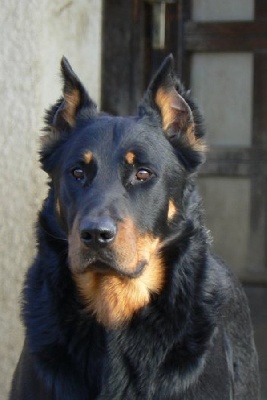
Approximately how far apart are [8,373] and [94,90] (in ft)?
5.28

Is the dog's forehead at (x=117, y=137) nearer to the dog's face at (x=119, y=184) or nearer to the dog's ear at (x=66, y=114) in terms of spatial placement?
the dog's face at (x=119, y=184)

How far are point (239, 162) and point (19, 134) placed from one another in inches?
123

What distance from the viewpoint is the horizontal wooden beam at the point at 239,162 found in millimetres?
8898

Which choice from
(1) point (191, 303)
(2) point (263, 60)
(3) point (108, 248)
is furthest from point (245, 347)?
(2) point (263, 60)

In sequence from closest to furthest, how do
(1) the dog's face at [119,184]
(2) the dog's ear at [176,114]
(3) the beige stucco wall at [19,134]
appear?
(1) the dog's face at [119,184] → (2) the dog's ear at [176,114] → (3) the beige stucco wall at [19,134]

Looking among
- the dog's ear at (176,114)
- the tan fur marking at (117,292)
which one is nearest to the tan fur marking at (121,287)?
the tan fur marking at (117,292)

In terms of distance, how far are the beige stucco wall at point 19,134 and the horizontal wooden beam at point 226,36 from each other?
9.05ft

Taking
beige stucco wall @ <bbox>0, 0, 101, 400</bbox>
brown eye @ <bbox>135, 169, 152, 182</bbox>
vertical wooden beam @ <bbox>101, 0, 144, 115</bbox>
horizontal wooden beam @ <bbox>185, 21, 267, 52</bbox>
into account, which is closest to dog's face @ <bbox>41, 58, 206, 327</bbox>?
brown eye @ <bbox>135, 169, 152, 182</bbox>

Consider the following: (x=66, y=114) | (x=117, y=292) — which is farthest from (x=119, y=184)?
(x=66, y=114)

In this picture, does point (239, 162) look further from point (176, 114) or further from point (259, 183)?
point (176, 114)

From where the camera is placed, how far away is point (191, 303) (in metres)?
4.76

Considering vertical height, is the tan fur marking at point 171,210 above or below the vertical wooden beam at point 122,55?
below

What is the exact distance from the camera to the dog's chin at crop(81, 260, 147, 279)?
445 centimetres

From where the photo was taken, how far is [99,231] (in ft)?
14.2
